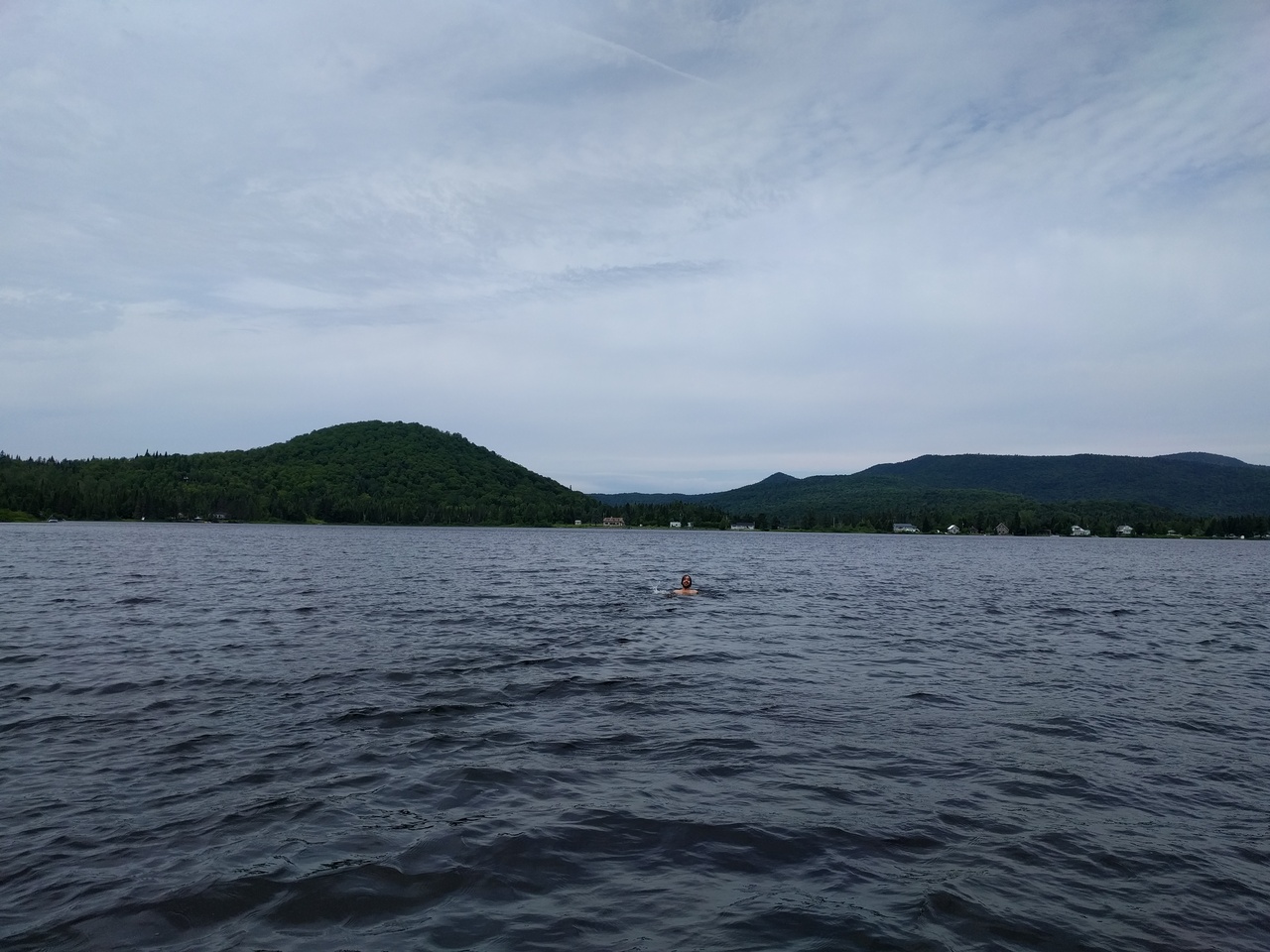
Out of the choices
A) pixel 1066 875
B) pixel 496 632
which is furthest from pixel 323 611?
pixel 1066 875

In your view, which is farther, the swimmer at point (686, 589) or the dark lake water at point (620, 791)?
the swimmer at point (686, 589)

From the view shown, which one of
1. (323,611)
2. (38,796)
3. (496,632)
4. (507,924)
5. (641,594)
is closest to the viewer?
(507,924)

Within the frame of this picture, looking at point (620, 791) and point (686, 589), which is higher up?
point (686, 589)

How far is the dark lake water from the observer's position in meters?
9.62

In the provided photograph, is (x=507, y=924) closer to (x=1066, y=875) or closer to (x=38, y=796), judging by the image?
(x=1066, y=875)

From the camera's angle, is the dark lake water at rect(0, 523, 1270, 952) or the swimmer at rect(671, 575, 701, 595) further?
the swimmer at rect(671, 575, 701, 595)

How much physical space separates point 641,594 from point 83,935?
46440 mm

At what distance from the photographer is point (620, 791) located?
552 inches

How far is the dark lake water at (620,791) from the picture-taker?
379 inches

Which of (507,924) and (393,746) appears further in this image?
(393,746)

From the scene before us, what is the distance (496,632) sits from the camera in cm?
3381

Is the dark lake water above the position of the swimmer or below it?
below

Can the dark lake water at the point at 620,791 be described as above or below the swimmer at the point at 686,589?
below

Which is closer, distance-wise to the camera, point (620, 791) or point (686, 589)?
point (620, 791)
